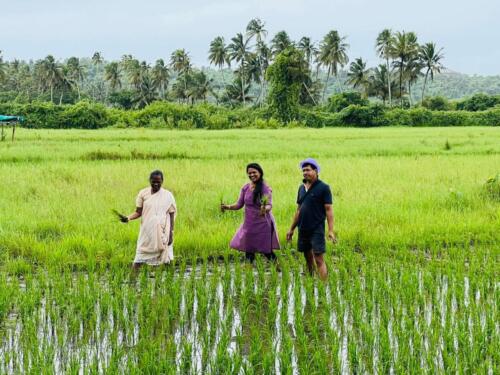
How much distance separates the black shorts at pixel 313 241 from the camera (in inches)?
207

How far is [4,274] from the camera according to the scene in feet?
17.7

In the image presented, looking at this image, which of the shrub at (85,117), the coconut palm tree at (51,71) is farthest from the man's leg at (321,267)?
the coconut palm tree at (51,71)

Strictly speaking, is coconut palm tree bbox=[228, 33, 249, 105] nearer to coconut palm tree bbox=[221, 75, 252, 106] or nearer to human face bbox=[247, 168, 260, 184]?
coconut palm tree bbox=[221, 75, 252, 106]

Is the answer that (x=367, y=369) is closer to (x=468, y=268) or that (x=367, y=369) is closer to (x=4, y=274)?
(x=468, y=268)

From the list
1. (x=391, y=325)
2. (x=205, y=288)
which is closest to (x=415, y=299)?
(x=391, y=325)

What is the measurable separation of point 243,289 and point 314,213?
935mm

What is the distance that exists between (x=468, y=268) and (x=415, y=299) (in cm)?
144

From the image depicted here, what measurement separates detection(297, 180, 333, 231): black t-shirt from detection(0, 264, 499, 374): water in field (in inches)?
19.3

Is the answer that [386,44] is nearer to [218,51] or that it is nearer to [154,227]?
[218,51]

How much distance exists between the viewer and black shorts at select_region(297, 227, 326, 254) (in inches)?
207

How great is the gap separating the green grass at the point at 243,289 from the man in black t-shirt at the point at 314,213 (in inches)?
12.5

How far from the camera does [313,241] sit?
527 centimetres

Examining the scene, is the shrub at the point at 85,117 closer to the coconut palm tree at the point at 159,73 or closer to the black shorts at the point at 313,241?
the coconut palm tree at the point at 159,73

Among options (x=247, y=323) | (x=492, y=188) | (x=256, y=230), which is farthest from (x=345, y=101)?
(x=247, y=323)
